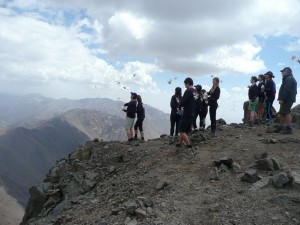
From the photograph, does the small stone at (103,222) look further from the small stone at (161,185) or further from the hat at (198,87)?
the hat at (198,87)

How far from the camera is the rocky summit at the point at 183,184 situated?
1088 centimetres

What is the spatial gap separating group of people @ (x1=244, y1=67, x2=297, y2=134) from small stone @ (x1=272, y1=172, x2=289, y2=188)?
666cm

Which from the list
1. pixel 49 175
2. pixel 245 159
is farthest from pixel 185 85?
pixel 49 175

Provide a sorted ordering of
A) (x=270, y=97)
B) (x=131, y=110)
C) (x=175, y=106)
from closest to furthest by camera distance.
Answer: (x=175, y=106) < (x=270, y=97) < (x=131, y=110)

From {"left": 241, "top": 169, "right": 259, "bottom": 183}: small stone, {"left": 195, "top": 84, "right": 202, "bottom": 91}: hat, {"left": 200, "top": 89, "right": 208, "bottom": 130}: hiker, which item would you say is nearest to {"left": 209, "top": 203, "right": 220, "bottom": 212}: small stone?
{"left": 241, "top": 169, "right": 259, "bottom": 183}: small stone

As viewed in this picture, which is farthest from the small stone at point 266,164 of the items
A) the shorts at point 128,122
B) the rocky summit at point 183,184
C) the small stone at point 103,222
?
the shorts at point 128,122

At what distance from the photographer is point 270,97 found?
2205 cm

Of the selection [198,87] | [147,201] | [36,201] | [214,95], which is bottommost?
[36,201]

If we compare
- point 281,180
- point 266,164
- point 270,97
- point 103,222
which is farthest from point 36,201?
point 270,97

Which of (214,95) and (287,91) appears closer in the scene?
(287,91)

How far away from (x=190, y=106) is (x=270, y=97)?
798 centimetres

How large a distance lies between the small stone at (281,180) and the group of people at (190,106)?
5.43m

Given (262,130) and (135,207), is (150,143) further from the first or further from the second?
(135,207)

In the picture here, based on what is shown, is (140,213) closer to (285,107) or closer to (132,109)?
(285,107)
